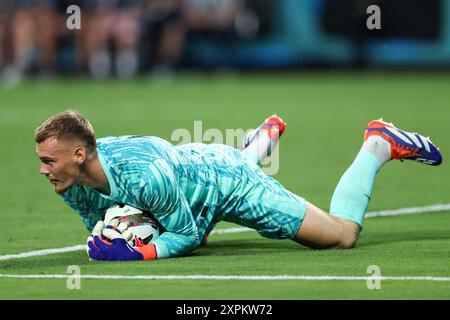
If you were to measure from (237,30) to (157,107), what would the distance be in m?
7.86

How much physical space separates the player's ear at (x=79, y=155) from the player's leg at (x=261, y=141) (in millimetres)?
1754

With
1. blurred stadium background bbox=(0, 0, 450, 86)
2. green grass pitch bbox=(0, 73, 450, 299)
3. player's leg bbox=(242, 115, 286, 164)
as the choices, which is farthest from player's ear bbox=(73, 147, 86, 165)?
blurred stadium background bbox=(0, 0, 450, 86)

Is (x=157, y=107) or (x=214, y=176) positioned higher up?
(x=214, y=176)

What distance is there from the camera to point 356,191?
7949 millimetres

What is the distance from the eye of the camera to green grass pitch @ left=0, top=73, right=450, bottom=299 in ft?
21.5

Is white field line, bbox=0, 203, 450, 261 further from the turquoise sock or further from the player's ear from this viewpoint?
the turquoise sock

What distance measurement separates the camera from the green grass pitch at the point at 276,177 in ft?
21.5

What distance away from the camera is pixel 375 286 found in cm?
648

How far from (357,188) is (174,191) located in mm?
1484

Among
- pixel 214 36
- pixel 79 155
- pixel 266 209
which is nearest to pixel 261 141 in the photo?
pixel 266 209

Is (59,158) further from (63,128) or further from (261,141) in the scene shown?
(261,141)

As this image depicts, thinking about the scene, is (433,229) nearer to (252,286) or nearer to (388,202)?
(388,202)

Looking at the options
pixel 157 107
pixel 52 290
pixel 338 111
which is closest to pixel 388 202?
pixel 52 290

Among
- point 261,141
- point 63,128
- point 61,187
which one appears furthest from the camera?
point 261,141
